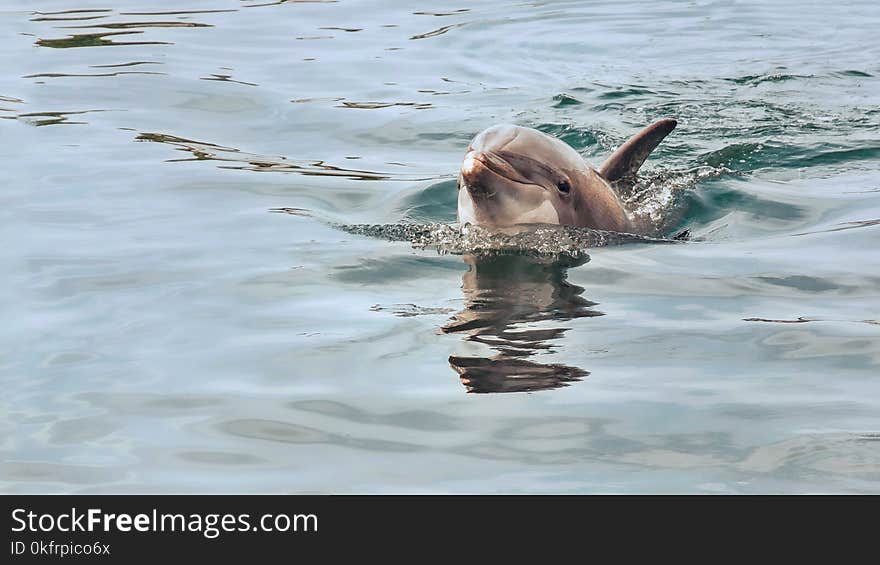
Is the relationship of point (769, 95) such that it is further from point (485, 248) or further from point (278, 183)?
point (485, 248)

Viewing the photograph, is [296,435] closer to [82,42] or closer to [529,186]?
[529,186]

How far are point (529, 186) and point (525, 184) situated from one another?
1.3 inches

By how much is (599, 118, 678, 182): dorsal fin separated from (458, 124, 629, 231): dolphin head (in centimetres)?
63

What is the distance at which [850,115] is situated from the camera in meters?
13.3

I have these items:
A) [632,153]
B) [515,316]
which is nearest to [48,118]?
[632,153]

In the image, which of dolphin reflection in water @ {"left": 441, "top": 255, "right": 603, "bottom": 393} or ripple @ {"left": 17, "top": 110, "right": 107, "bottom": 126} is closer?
dolphin reflection in water @ {"left": 441, "top": 255, "right": 603, "bottom": 393}

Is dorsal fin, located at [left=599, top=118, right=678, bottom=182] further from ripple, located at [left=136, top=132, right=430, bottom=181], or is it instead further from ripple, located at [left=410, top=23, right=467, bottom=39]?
ripple, located at [left=410, top=23, right=467, bottom=39]

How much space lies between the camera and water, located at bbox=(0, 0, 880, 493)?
5.08 m

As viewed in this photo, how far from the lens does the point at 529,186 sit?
8.37 metres

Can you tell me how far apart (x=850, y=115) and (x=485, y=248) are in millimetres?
6558

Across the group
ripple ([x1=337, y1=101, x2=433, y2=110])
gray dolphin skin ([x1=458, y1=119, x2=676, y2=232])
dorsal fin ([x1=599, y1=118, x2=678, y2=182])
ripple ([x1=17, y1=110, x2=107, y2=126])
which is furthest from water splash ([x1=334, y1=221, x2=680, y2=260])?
ripple ([x1=337, y1=101, x2=433, y2=110])

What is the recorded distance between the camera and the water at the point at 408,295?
508 centimetres

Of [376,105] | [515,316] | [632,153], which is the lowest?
[515,316]

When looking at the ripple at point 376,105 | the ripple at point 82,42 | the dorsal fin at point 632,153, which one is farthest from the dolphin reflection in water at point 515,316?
the ripple at point 82,42
